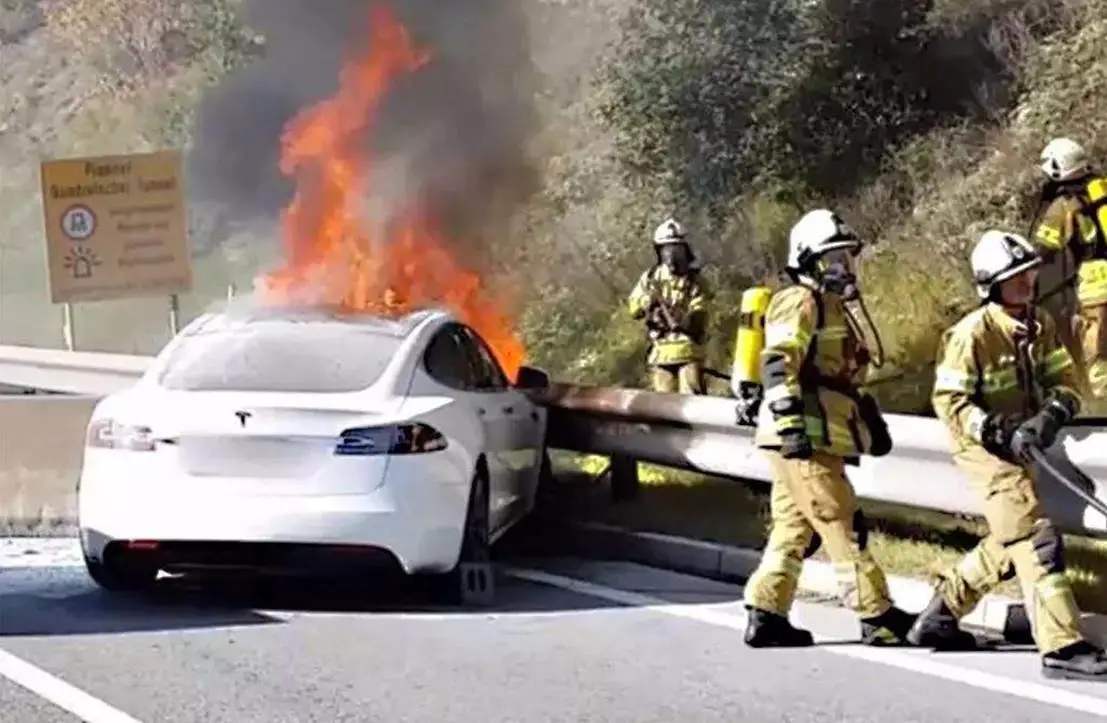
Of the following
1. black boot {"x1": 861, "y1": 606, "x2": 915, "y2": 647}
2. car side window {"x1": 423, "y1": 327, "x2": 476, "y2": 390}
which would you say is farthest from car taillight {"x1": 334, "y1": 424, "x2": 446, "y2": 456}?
black boot {"x1": 861, "y1": 606, "x2": 915, "y2": 647}

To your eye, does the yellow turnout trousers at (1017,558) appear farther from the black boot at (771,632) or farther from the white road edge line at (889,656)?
the black boot at (771,632)

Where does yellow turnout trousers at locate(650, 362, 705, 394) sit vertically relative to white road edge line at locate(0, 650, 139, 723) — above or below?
above

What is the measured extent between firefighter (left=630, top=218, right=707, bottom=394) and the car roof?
399 centimetres

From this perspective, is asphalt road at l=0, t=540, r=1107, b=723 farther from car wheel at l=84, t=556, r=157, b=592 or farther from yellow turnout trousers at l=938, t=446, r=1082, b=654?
yellow turnout trousers at l=938, t=446, r=1082, b=654

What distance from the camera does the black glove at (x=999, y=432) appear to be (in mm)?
7141

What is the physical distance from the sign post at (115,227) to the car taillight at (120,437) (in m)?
9.79

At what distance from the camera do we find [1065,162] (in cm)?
1019

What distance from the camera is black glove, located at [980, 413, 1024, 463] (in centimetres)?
714

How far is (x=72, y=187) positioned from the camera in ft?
60.8

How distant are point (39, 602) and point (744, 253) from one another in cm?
1325

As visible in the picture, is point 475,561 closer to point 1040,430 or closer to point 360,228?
point 1040,430

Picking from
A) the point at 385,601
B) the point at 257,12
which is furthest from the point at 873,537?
the point at 257,12

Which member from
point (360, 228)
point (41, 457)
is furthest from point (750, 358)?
point (360, 228)

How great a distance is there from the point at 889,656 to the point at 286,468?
8.55 feet
